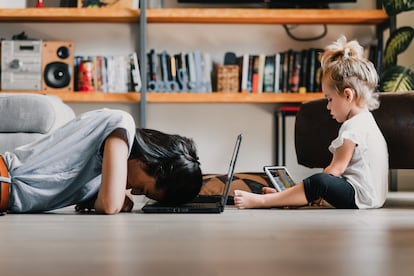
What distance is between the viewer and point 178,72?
148 inches

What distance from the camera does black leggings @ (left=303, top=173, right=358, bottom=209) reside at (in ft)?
6.87

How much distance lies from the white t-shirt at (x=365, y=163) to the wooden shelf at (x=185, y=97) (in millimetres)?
1454

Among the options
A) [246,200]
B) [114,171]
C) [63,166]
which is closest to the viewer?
[114,171]

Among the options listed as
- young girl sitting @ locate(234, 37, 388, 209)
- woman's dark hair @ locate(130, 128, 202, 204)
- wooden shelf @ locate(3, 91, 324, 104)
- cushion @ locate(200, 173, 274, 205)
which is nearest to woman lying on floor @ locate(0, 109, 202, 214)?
woman's dark hair @ locate(130, 128, 202, 204)

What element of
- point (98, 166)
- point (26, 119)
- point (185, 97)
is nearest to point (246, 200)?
point (98, 166)

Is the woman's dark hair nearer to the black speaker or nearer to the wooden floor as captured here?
the wooden floor

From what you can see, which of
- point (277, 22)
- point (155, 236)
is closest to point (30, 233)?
point (155, 236)

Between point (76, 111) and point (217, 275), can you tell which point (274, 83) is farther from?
point (217, 275)

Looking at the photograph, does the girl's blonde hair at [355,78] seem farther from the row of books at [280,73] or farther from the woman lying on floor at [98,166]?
the row of books at [280,73]

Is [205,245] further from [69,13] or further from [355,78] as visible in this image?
[69,13]

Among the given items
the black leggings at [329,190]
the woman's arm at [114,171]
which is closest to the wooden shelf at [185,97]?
the black leggings at [329,190]

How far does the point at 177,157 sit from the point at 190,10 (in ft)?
6.65

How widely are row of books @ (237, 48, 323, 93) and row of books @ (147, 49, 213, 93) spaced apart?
216mm

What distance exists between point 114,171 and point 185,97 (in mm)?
2021
